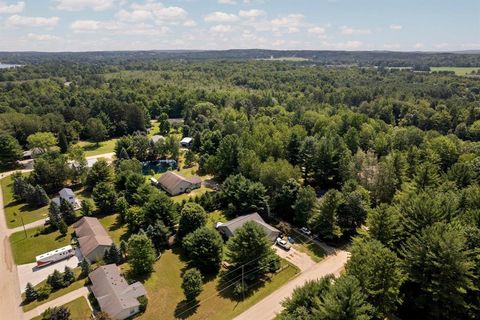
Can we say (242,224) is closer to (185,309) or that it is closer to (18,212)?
(185,309)

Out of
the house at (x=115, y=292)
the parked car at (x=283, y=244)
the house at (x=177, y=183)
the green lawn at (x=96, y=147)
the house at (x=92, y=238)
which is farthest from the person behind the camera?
the green lawn at (x=96, y=147)

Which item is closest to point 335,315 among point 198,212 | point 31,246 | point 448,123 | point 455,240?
point 455,240

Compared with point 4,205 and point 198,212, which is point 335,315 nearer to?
point 198,212

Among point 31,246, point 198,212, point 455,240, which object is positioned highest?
point 455,240

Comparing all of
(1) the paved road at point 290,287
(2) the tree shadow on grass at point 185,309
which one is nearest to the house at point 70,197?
(2) the tree shadow on grass at point 185,309

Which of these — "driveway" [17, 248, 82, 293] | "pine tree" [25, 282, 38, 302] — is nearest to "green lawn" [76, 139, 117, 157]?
"driveway" [17, 248, 82, 293]

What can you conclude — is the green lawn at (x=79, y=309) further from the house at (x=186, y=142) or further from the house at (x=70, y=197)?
the house at (x=186, y=142)
